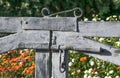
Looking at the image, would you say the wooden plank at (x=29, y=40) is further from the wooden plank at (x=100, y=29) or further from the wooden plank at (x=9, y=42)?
the wooden plank at (x=100, y=29)

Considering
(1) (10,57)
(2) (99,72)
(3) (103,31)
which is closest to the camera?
(3) (103,31)

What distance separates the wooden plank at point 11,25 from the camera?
3328mm

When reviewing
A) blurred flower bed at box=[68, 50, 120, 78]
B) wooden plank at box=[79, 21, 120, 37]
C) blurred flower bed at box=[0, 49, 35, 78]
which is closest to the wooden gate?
wooden plank at box=[79, 21, 120, 37]

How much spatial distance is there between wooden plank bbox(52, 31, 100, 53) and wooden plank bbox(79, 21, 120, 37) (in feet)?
0.19

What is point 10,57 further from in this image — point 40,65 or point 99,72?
point 40,65

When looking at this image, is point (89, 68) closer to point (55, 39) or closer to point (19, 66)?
point (19, 66)

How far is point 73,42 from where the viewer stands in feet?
10.6

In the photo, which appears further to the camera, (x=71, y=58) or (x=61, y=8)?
(x=61, y=8)

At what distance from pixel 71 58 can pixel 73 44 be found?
2.62 m

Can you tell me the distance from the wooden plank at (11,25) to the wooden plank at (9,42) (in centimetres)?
5

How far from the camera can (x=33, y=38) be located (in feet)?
10.8

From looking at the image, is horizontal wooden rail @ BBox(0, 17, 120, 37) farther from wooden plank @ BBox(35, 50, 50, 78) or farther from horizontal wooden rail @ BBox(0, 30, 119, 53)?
wooden plank @ BBox(35, 50, 50, 78)

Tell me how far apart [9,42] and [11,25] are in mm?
136

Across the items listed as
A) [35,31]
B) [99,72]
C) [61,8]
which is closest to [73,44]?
[35,31]
